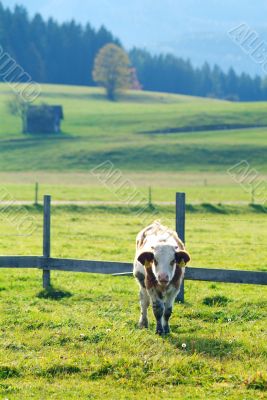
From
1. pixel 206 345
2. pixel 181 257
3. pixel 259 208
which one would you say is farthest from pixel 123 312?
pixel 259 208

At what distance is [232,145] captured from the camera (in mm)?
83812

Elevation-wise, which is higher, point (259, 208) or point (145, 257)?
point (145, 257)

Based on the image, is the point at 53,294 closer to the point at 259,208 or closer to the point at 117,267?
the point at 117,267

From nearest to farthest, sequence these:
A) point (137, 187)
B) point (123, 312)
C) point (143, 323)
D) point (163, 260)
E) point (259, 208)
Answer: point (163, 260) → point (143, 323) → point (123, 312) → point (259, 208) → point (137, 187)

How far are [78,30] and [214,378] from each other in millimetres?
164278

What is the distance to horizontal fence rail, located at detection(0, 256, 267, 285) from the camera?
14.1 meters

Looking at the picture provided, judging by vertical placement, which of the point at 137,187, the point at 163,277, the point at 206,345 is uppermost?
the point at 137,187

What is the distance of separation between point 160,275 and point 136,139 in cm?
8055

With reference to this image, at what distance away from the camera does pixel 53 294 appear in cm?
1579

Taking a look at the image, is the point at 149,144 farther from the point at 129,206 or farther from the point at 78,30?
the point at 78,30

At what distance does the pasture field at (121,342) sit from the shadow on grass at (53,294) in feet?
0.07

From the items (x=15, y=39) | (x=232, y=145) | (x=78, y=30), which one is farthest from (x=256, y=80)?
(x=232, y=145)

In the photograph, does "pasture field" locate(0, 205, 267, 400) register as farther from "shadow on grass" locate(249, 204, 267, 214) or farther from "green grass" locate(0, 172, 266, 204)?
"green grass" locate(0, 172, 266, 204)

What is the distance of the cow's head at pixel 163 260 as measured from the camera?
40.6 ft
